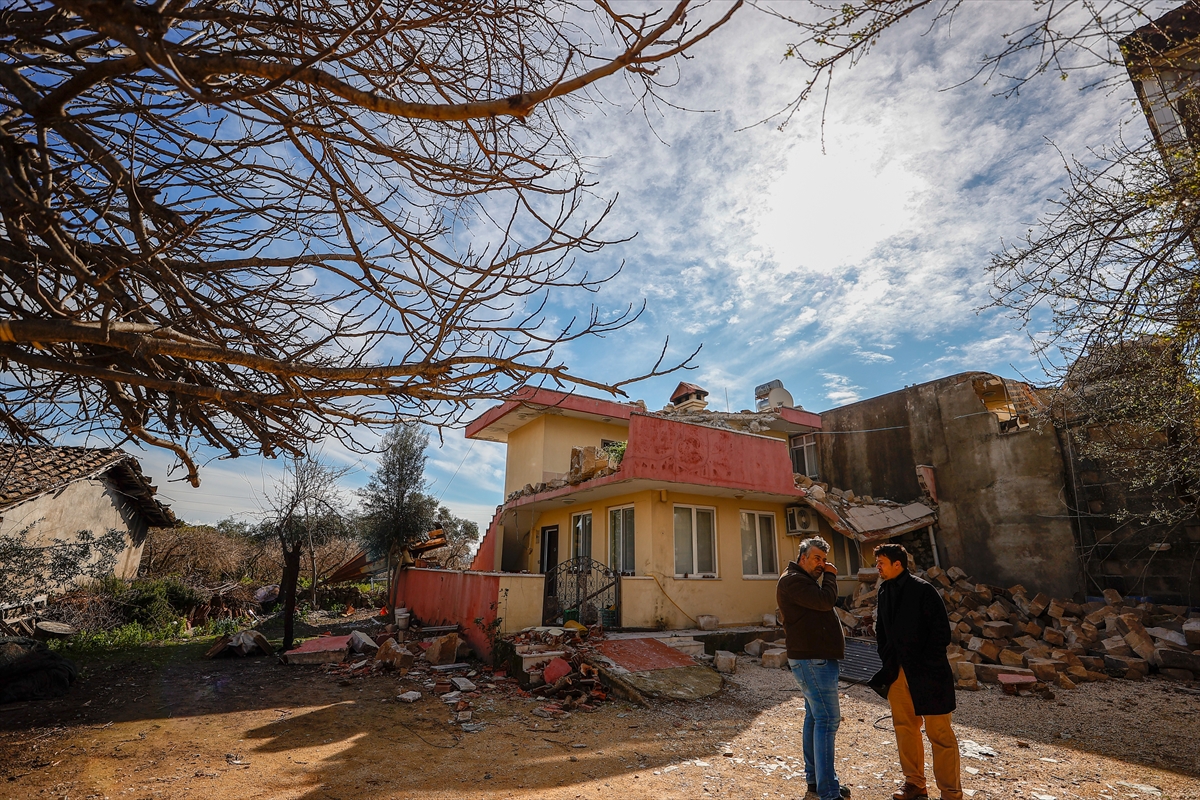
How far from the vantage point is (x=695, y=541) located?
12.8 metres

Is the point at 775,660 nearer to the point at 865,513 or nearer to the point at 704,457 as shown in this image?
the point at 704,457

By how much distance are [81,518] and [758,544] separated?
17.4 m

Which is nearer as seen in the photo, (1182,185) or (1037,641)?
(1182,185)

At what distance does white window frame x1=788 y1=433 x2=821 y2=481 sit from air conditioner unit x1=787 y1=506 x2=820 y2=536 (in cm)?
520

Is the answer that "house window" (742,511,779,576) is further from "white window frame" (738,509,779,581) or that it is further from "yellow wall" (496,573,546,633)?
"yellow wall" (496,573,546,633)

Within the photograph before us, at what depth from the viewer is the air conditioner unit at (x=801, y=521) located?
14.0 meters

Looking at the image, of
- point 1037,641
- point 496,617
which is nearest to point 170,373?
point 496,617

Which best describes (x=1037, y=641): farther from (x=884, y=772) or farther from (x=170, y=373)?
(x=170, y=373)

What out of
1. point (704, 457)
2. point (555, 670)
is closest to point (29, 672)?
point (555, 670)

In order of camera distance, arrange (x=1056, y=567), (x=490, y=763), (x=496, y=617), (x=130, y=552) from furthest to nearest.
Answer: (x=130, y=552)
(x=1056, y=567)
(x=496, y=617)
(x=490, y=763)

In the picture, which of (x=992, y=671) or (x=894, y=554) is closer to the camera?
(x=894, y=554)

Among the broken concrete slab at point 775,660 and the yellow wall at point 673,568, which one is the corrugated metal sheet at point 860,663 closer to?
the broken concrete slab at point 775,660

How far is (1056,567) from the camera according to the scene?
1283cm

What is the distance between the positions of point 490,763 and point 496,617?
4668 mm
